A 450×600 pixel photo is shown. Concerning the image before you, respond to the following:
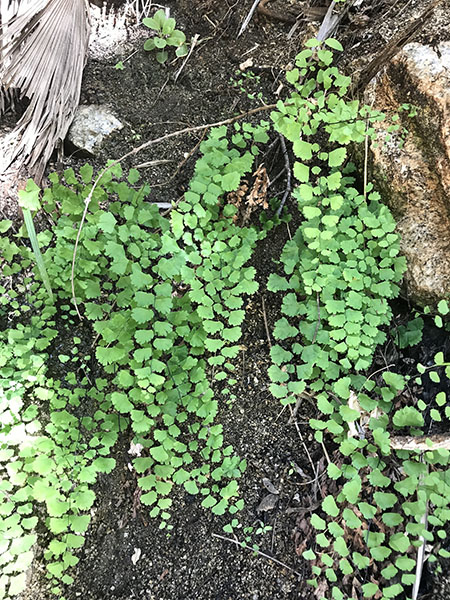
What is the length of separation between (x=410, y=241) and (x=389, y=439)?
0.88 m

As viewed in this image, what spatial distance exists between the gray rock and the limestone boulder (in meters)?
1.38

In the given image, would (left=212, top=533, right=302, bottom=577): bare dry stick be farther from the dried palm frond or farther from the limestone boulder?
the dried palm frond

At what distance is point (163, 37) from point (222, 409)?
207 cm

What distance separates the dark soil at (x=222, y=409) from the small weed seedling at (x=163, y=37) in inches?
2.3

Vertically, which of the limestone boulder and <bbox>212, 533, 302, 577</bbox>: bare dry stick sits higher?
the limestone boulder

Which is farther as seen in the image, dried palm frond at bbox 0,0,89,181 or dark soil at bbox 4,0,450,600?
dried palm frond at bbox 0,0,89,181

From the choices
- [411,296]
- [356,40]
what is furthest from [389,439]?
[356,40]

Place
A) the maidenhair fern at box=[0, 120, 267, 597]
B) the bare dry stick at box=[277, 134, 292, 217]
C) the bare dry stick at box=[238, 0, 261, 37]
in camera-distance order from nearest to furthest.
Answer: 1. the maidenhair fern at box=[0, 120, 267, 597]
2. the bare dry stick at box=[277, 134, 292, 217]
3. the bare dry stick at box=[238, 0, 261, 37]

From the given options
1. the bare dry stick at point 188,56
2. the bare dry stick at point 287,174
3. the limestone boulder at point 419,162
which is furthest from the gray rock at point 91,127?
the limestone boulder at point 419,162

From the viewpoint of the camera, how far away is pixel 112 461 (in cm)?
196

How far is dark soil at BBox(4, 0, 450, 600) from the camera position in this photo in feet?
6.40

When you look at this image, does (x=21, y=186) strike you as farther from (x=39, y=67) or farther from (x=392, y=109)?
(x=392, y=109)

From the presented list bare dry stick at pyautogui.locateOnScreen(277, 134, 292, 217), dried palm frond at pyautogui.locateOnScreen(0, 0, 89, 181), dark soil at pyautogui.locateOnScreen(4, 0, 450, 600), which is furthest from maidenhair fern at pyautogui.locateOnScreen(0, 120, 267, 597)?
dried palm frond at pyautogui.locateOnScreen(0, 0, 89, 181)

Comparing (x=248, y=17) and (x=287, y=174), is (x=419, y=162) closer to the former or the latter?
(x=287, y=174)
